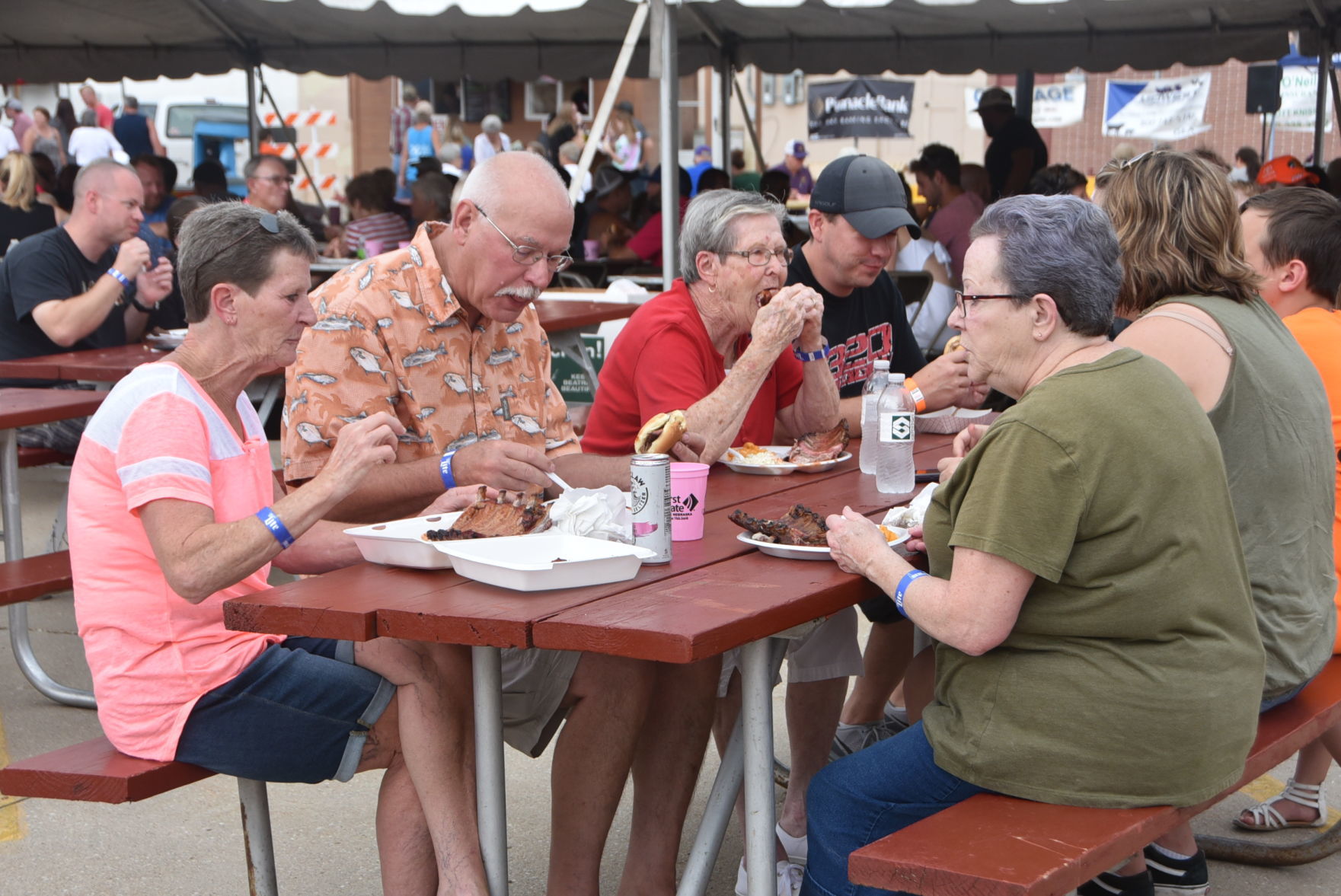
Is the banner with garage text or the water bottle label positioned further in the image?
the banner with garage text

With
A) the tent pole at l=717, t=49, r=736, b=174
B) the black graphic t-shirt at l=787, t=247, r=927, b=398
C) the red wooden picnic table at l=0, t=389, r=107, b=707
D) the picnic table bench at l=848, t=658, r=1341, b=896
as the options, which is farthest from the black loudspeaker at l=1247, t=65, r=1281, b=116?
the picnic table bench at l=848, t=658, r=1341, b=896

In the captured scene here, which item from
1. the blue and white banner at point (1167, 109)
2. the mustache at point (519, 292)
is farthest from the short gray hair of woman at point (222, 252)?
the blue and white banner at point (1167, 109)

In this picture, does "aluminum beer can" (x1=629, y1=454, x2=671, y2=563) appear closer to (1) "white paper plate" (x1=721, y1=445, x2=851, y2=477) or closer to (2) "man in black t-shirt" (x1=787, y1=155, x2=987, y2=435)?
(1) "white paper plate" (x1=721, y1=445, x2=851, y2=477)

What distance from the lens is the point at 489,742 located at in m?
2.43

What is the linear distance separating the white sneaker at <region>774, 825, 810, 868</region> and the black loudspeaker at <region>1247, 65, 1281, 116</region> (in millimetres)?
12732

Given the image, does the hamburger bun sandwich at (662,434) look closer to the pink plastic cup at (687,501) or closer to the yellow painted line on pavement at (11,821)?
the pink plastic cup at (687,501)

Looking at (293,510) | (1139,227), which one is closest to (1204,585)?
(1139,227)

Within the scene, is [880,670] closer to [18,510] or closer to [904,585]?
[904,585]

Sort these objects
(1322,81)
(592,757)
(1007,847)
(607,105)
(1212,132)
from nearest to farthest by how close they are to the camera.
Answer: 1. (1007,847)
2. (592,757)
3. (607,105)
4. (1322,81)
5. (1212,132)

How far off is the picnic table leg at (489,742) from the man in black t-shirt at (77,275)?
369 cm

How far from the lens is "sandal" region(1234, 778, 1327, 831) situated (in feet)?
11.7

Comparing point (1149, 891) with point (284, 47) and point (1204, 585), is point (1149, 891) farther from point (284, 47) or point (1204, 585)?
point (284, 47)

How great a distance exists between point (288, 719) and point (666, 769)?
88 cm

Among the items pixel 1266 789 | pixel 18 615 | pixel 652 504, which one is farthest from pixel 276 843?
pixel 1266 789
